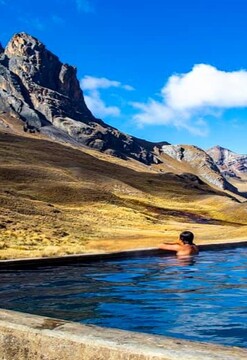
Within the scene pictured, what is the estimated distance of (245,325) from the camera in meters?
11.0

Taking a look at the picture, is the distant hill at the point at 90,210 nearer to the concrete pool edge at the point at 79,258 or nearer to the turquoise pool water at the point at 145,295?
the concrete pool edge at the point at 79,258

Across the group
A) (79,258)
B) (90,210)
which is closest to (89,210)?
(90,210)

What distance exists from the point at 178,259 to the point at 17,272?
874 cm

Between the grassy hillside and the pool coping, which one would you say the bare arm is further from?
the pool coping

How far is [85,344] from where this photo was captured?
16.6 feet

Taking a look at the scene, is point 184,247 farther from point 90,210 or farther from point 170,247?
point 90,210

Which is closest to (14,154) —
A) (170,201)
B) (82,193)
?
(170,201)

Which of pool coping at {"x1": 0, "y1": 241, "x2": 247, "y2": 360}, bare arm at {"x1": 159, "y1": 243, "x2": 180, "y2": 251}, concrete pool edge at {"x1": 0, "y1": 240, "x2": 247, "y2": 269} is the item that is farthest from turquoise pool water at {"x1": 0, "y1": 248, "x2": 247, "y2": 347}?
pool coping at {"x1": 0, "y1": 241, "x2": 247, "y2": 360}

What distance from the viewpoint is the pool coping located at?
461 centimetres

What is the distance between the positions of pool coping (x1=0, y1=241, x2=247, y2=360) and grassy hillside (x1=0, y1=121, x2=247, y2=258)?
1822 cm

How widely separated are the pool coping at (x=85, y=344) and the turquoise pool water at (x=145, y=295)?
5.13 m

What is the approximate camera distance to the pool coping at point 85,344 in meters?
4.61

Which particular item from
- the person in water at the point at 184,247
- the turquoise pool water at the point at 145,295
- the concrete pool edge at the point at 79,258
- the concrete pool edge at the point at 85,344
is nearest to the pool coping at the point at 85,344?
the concrete pool edge at the point at 85,344

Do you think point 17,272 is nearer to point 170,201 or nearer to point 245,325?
point 245,325
